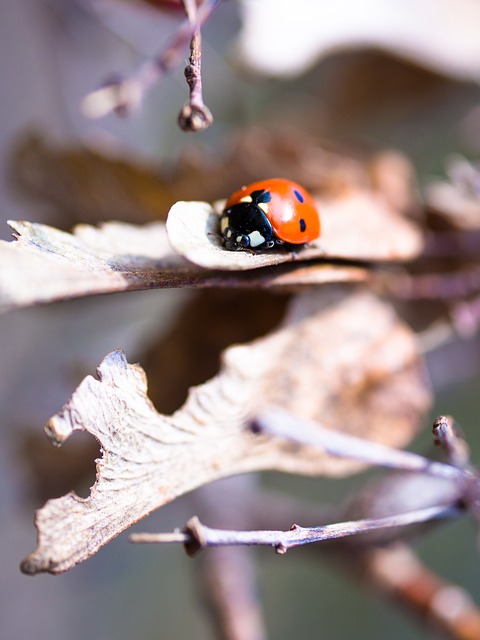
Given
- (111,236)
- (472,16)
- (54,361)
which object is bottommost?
(111,236)

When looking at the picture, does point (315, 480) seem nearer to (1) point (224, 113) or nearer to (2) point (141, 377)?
(1) point (224, 113)

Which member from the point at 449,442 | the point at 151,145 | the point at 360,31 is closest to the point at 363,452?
the point at 449,442

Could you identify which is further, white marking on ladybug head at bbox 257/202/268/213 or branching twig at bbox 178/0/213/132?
white marking on ladybug head at bbox 257/202/268/213

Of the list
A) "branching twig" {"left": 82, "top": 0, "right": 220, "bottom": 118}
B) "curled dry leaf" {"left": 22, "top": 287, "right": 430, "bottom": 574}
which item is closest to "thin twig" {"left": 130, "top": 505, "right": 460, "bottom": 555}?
"curled dry leaf" {"left": 22, "top": 287, "right": 430, "bottom": 574}

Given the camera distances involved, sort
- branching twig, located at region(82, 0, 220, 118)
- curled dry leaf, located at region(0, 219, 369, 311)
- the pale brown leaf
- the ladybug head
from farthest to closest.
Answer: the pale brown leaf → branching twig, located at region(82, 0, 220, 118) → the ladybug head → curled dry leaf, located at region(0, 219, 369, 311)

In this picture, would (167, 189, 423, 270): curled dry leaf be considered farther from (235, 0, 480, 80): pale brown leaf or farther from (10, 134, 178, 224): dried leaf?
Result: (235, 0, 480, 80): pale brown leaf

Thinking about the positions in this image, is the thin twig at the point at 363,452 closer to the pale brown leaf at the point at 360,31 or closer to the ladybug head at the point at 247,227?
the ladybug head at the point at 247,227

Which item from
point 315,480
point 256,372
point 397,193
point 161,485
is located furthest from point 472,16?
point 315,480

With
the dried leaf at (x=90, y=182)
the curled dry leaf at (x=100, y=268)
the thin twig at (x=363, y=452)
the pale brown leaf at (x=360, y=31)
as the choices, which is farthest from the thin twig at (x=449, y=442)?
the pale brown leaf at (x=360, y=31)

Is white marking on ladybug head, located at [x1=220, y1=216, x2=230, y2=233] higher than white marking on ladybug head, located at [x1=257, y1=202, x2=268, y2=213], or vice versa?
white marking on ladybug head, located at [x1=257, y1=202, x2=268, y2=213]
